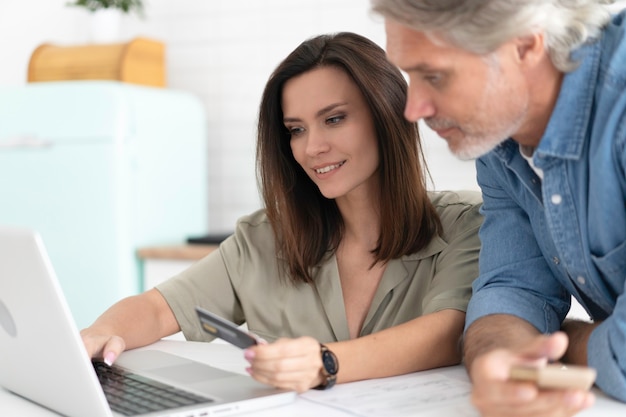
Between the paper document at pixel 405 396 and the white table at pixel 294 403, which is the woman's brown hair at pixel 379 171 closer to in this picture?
the white table at pixel 294 403

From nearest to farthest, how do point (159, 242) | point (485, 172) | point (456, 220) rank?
1. point (485, 172)
2. point (456, 220)
3. point (159, 242)

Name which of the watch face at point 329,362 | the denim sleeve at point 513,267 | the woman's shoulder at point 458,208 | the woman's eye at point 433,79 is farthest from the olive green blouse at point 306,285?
the woman's eye at point 433,79

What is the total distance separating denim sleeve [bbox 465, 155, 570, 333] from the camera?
64.1 inches

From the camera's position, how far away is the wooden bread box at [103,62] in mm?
3678

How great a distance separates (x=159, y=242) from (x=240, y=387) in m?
2.27

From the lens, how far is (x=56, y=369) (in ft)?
4.23

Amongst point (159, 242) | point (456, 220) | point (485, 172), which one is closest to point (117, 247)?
point (159, 242)

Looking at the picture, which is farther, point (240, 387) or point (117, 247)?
point (117, 247)

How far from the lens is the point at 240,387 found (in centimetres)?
146

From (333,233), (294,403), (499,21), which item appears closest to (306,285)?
(333,233)

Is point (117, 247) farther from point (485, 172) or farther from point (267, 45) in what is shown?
point (485, 172)

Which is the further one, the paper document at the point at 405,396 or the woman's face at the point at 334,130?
the woman's face at the point at 334,130

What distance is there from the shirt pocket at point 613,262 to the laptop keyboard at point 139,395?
2.31 feet

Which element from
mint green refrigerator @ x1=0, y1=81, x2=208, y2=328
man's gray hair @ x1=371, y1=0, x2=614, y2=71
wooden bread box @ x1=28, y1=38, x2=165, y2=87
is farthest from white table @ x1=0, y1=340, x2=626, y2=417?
wooden bread box @ x1=28, y1=38, x2=165, y2=87
